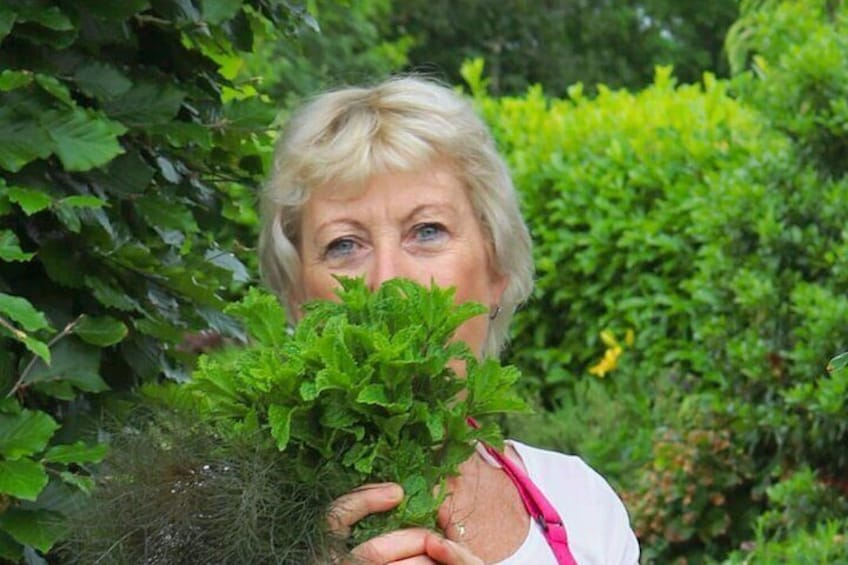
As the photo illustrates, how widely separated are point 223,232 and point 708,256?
129 inches

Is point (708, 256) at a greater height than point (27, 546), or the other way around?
point (27, 546)

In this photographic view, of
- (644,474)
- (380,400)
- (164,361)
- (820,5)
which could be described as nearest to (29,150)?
(164,361)

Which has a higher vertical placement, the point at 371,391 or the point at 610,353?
the point at 371,391

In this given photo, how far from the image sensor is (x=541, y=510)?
2.73 meters

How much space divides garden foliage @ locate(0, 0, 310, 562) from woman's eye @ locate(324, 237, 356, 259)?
0.80ft

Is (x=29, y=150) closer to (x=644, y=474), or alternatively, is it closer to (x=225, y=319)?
(x=225, y=319)

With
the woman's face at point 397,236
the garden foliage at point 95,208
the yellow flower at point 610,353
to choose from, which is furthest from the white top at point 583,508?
the yellow flower at point 610,353

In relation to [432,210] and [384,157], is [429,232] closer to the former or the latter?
[432,210]

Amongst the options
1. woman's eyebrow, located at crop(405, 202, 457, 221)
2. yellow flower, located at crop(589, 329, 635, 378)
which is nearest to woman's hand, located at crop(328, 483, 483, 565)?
woman's eyebrow, located at crop(405, 202, 457, 221)

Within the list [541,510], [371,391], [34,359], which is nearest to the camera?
[371,391]

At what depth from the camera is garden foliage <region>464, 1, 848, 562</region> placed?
18.2 ft

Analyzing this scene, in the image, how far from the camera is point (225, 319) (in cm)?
293

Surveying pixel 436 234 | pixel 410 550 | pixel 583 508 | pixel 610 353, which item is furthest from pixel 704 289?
pixel 410 550

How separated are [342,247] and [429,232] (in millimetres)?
169
